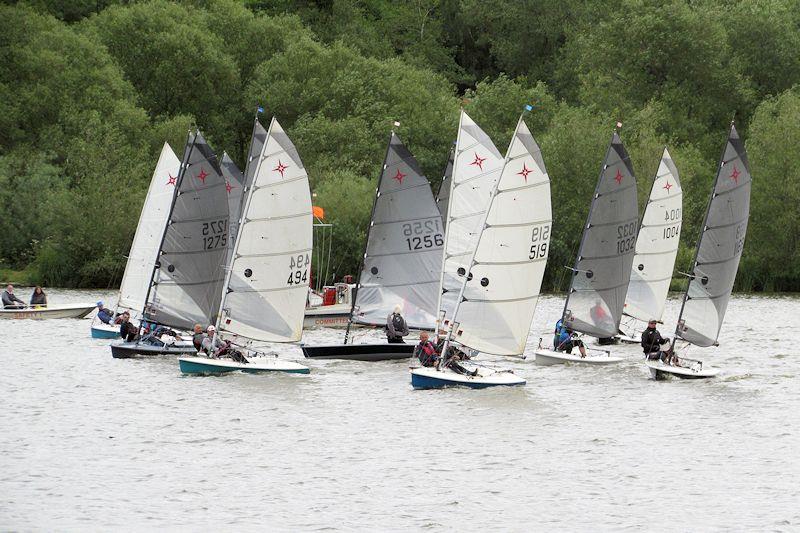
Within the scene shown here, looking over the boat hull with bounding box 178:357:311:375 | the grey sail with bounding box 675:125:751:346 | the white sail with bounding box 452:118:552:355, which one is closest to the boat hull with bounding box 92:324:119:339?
the boat hull with bounding box 178:357:311:375

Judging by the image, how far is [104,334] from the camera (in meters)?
52.5

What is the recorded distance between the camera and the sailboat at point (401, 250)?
45.6 meters

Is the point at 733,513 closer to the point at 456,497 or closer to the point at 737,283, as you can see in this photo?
the point at 456,497

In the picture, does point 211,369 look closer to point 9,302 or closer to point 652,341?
point 652,341

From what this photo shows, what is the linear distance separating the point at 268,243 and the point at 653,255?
17.5 meters

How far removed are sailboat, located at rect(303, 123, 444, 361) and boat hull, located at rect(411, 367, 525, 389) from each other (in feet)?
26.7

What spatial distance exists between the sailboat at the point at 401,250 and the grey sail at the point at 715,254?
886 cm

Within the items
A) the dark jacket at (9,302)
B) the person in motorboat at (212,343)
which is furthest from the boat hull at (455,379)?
the dark jacket at (9,302)

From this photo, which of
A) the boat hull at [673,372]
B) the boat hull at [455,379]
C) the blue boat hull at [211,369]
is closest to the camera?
the boat hull at [455,379]

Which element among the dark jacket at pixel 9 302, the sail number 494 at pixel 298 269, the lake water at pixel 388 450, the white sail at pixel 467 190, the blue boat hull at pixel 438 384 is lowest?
the lake water at pixel 388 450

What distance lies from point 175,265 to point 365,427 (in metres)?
13.3

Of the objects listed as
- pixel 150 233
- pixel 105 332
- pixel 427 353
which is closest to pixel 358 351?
pixel 427 353

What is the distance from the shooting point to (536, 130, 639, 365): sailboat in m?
46.1

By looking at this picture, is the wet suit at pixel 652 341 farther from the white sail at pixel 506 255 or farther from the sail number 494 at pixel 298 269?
the sail number 494 at pixel 298 269
